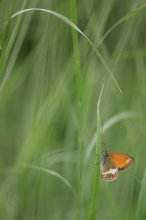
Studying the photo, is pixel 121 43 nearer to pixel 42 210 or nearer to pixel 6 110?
pixel 6 110

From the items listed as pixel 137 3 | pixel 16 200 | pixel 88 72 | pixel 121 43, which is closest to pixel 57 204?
pixel 16 200

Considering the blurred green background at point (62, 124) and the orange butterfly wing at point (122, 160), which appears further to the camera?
the blurred green background at point (62, 124)

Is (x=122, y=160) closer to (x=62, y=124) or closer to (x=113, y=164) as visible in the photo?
(x=113, y=164)

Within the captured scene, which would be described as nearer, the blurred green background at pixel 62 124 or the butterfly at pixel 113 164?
the butterfly at pixel 113 164

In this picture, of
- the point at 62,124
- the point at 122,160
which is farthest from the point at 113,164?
the point at 62,124

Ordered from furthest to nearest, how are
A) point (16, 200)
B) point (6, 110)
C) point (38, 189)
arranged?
point (6, 110)
point (16, 200)
point (38, 189)
